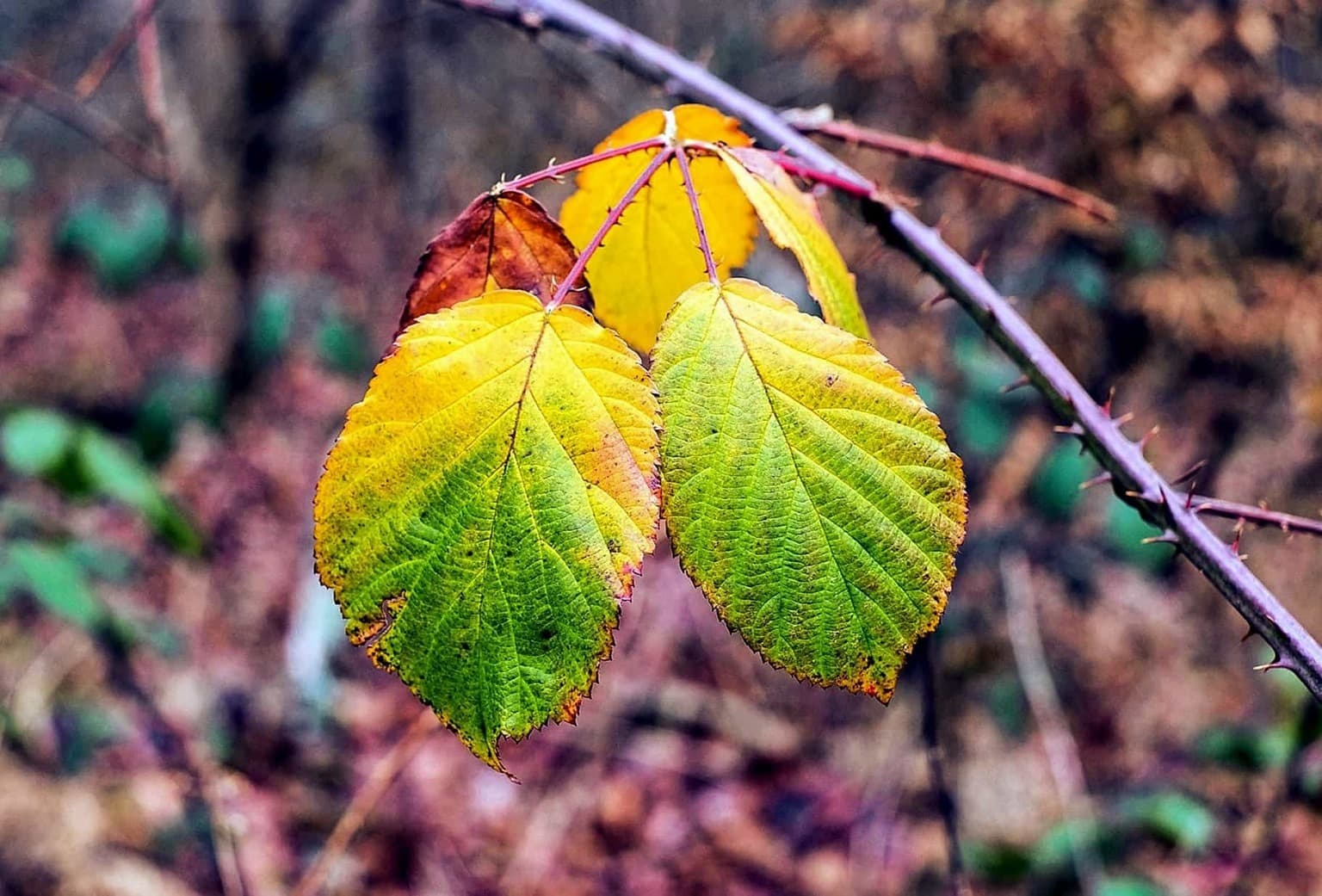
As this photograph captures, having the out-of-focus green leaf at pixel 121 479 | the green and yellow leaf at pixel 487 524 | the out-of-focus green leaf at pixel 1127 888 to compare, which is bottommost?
the out-of-focus green leaf at pixel 1127 888

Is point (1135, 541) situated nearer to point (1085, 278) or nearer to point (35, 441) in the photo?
point (1085, 278)

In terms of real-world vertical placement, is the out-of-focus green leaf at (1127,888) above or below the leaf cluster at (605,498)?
below

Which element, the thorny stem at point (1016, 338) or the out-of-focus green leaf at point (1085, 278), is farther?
the out-of-focus green leaf at point (1085, 278)

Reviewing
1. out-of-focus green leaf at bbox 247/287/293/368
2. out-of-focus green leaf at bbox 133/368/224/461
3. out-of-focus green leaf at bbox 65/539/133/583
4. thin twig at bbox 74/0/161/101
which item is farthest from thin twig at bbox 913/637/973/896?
out-of-focus green leaf at bbox 247/287/293/368

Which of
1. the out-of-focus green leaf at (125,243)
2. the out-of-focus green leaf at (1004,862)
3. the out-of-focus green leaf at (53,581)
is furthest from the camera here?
the out-of-focus green leaf at (125,243)

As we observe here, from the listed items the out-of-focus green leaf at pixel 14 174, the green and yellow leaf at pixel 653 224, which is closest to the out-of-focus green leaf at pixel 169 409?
the green and yellow leaf at pixel 653 224

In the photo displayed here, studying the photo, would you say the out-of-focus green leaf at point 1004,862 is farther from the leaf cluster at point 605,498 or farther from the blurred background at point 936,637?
the leaf cluster at point 605,498

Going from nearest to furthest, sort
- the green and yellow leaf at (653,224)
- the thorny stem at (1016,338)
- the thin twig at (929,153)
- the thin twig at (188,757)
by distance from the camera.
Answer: the thorny stem at (1016,338), the green and yellow leaf at (653,224), the thin twig at (929,153), the thin twig at (188,757)
